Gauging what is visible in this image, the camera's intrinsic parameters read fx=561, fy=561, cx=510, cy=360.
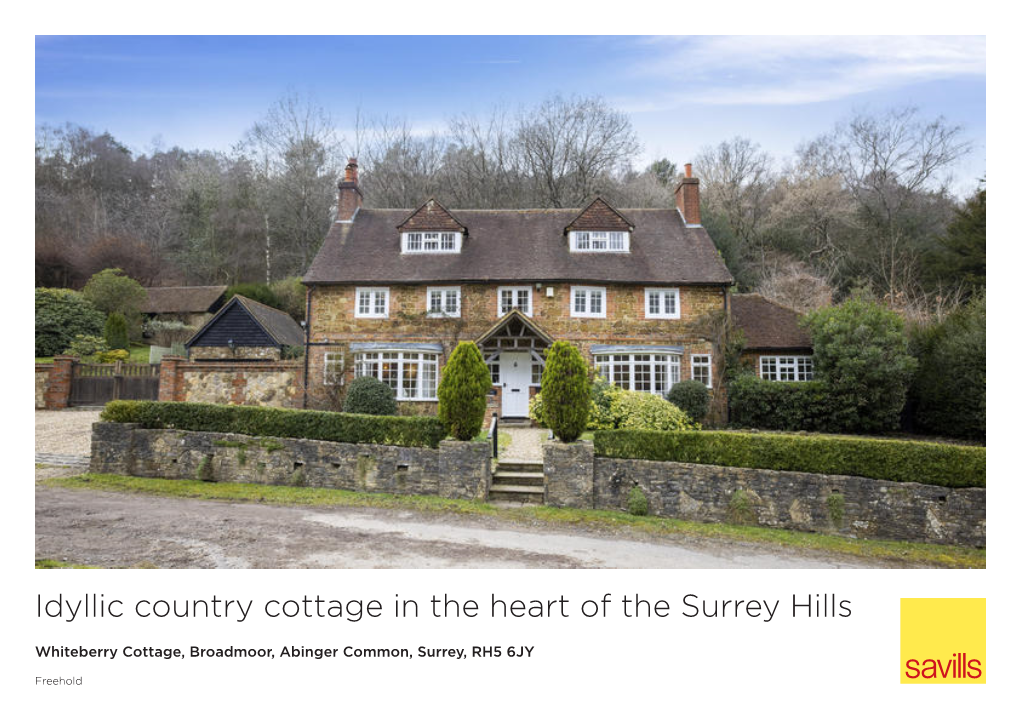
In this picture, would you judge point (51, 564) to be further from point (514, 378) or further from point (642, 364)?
point (642, 364)

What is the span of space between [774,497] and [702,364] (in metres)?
10.1

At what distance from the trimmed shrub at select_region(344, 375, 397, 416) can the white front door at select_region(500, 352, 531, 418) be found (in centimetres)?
400

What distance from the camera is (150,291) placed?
3491 cm

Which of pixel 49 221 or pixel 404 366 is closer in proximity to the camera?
pixel 404 366

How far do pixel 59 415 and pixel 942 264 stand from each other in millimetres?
36290

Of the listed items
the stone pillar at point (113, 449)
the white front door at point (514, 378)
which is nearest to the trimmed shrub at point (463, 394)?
the stone pillar at point (113, 449)

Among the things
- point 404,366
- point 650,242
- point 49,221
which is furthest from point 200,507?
point 49,221

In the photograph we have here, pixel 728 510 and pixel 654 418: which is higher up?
pixel 654 418

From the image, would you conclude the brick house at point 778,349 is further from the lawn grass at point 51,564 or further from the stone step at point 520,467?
the lawn grass at point 51,564

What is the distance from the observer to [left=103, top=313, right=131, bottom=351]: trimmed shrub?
93.4ft

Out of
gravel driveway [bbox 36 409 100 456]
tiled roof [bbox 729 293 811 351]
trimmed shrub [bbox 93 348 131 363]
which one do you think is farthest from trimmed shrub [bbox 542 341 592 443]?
trimmed shrub [bbox 93 348 131 363]

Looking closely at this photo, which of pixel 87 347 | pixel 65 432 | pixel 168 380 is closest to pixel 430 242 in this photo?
pixel 168 380

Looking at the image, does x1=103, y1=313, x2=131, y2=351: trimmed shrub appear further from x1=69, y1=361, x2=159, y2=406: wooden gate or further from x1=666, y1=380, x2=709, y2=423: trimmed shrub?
x1=666, y1=380, x2=709, y2=423: trimmed shrub
